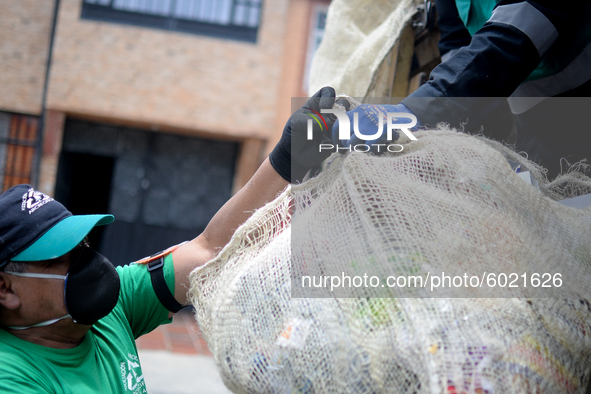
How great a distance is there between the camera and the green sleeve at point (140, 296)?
176 cm

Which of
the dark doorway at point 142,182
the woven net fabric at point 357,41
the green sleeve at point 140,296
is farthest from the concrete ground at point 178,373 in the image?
the woven net fabric at point 357,41

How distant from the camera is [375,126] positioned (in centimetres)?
116

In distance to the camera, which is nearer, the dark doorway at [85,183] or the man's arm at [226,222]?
the man's arm at [226,222]

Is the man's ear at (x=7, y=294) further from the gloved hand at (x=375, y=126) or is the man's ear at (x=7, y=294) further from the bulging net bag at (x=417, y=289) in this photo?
the gloved hand at (x=375, y=126)

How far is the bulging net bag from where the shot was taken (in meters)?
0.85

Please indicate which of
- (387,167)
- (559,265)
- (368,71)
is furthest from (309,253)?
(368,71)

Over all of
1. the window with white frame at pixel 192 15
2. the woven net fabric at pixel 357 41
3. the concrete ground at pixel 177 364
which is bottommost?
the concrete ground at pixel 177 364

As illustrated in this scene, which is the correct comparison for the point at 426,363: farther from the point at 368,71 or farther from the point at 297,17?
the point at 297,17

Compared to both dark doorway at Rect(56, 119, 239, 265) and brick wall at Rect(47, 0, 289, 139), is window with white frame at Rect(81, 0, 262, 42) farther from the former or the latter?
dark doorway at Rect(56, 119, 239, 265)

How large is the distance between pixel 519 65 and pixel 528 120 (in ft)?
1.38

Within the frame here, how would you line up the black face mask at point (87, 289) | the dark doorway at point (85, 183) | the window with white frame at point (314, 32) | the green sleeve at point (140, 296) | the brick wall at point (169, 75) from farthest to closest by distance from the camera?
the dark doorway at point (85, 183)
the window with white frame at point (314, 32)
the brick wall at point (169, 75)
the green sleeve at point (140, 296)
the black face mask at point (87, 289)

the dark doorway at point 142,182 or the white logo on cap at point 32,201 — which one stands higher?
the white logo on cap at point 32,201

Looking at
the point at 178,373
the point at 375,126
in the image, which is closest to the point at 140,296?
the point at 375,126

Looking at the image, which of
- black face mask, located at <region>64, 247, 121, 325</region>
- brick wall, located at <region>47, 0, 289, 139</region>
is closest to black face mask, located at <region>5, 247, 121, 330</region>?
black face mask, located at <region>64, 247, 121, 325</region>
